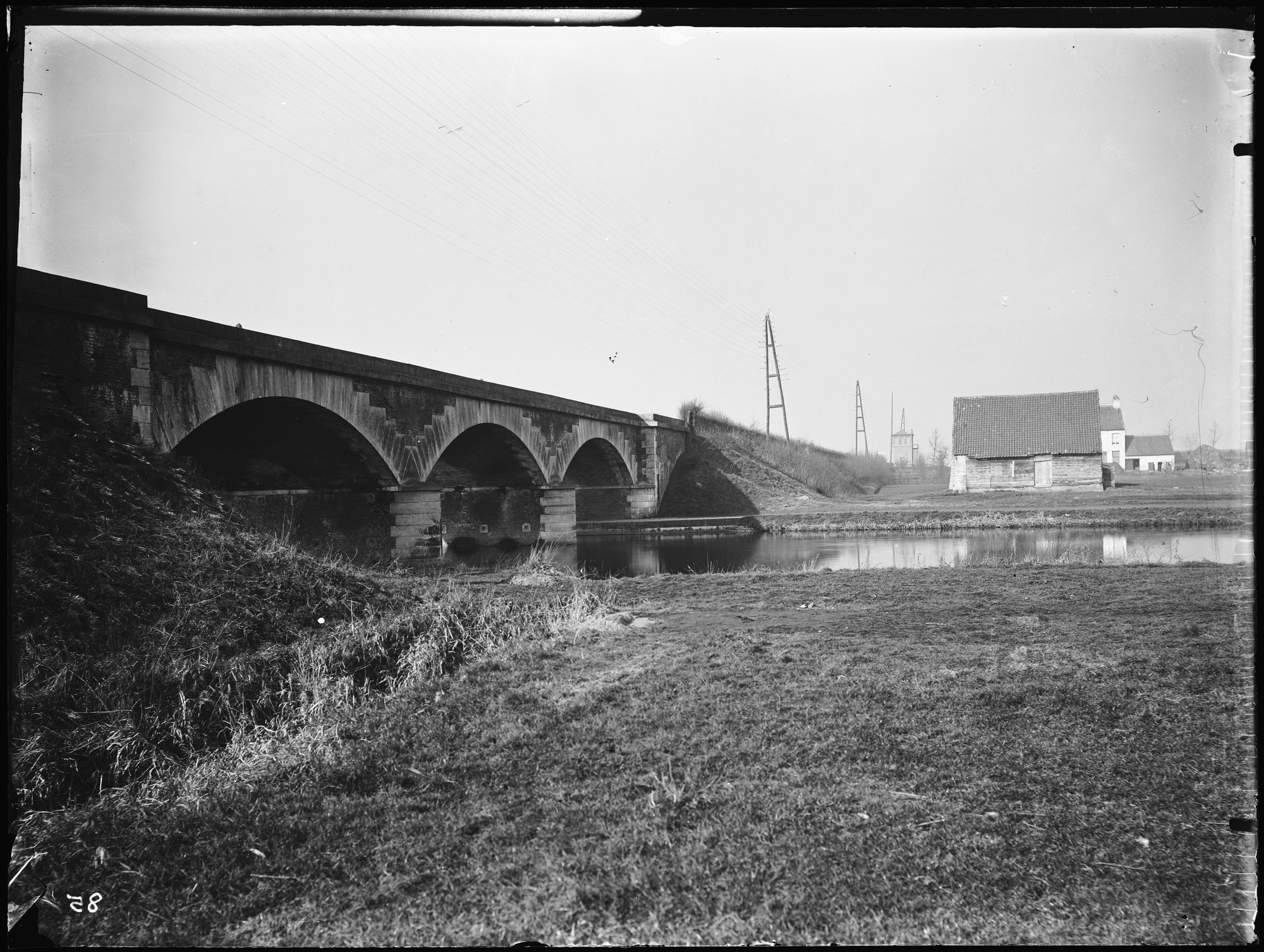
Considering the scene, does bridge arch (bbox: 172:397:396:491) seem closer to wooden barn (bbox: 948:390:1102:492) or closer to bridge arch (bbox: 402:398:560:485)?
bridge arch (bbox: 402:398:560:485)

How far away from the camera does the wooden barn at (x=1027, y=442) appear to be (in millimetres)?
33250

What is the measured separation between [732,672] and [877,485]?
52813 mm

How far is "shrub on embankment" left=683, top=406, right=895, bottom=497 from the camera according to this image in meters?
38.6

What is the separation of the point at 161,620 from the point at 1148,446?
66958mm

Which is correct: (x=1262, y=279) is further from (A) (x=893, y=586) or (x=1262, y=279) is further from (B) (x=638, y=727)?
(A) (x=893, y=586)

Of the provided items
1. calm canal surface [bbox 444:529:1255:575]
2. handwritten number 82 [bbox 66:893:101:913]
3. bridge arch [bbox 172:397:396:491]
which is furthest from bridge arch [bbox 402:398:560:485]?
handwritten number 82 [bbox 66:893:101:913]

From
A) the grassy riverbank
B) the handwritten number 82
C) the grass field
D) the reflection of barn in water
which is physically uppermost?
the grassy riverbank

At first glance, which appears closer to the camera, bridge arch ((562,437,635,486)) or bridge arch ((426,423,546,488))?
bridge arch ((426,423,546,488))

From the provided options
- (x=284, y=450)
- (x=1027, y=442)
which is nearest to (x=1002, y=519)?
(x=1027, y=442)

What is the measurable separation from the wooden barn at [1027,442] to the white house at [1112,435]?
5.11 meters

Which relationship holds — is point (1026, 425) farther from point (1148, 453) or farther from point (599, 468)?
point (1148, 453)

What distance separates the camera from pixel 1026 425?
34844 mm

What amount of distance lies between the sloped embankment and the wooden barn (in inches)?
269

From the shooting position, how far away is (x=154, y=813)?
3.53 m
